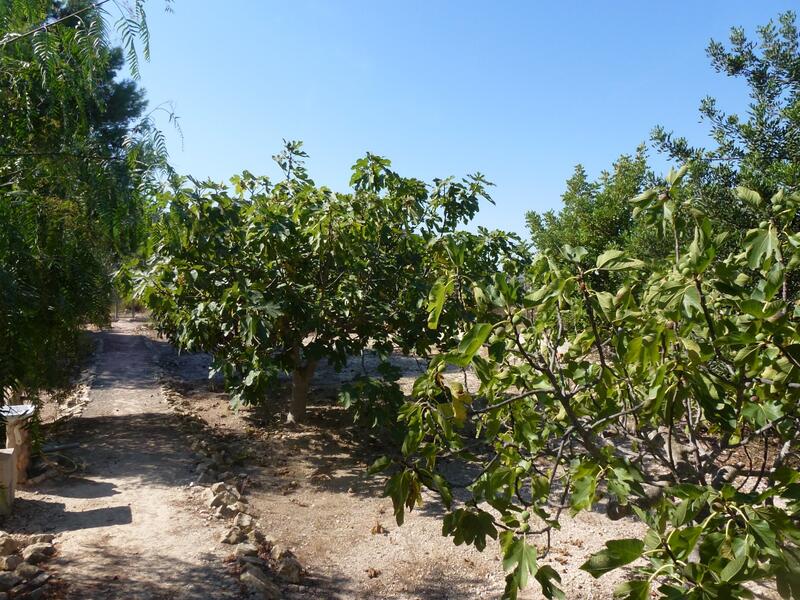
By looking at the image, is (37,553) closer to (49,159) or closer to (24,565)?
(24,565)

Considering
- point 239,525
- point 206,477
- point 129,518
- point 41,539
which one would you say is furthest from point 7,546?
point 206,477

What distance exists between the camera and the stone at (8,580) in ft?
11.2

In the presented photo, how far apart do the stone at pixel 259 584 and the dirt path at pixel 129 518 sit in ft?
0.28

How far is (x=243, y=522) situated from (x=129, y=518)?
3.01ft

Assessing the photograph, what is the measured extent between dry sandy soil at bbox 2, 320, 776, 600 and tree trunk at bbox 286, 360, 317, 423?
7.9 inches

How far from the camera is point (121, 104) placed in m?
7.41

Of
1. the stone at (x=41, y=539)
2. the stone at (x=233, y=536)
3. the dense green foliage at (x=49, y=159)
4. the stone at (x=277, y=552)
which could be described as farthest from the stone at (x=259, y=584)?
the dense green foliage at (x=49, y=159)

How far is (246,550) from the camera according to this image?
4.30 metres

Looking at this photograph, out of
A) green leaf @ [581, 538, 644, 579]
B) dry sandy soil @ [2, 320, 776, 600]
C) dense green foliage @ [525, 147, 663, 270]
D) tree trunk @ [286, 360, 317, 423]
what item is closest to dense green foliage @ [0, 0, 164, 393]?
dry sandy soil @ [2, 320, 776, 600]

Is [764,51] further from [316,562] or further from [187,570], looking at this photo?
[187,570]

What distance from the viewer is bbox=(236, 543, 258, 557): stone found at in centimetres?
427

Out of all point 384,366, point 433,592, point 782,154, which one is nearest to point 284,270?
point 384,366

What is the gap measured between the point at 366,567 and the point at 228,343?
345 centimetres

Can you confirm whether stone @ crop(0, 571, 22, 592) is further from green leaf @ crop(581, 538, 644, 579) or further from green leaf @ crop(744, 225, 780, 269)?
green leaf @ crop(744, 225, 780, 269)
